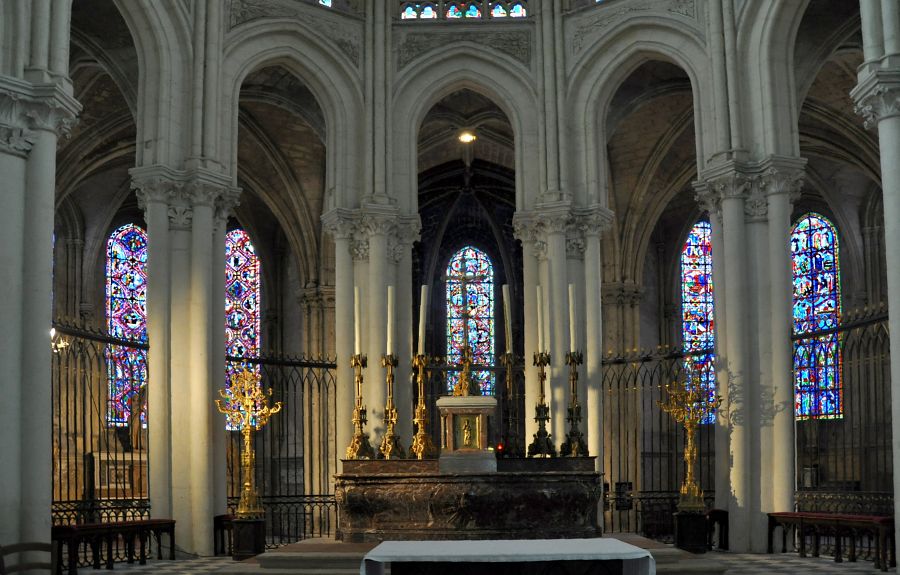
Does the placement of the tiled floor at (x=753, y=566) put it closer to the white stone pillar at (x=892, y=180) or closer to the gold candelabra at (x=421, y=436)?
the white stone pillar at (x=892, y=180)

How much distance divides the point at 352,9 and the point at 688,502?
12045 mm

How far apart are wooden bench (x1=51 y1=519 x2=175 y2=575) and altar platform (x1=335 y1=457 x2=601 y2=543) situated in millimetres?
3355

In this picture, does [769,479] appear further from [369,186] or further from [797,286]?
[797,286]

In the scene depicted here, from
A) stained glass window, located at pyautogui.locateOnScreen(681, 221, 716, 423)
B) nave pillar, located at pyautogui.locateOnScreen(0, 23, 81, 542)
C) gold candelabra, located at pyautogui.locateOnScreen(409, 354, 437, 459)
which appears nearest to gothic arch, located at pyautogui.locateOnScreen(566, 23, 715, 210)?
gold candelabra, located at pyautogui.locateOnScreen(409, 354, 437, 459)

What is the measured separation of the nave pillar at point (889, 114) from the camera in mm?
16031

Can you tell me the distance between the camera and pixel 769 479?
20.7m

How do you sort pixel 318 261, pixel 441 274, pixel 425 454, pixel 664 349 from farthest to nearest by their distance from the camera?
pixel 441 274 < pixel 318 261 < pixel 664 349 < pixel 425 454

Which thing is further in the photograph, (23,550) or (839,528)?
(839,528)

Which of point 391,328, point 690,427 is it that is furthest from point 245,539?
point 690,427

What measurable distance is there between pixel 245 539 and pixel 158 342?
12.1ft

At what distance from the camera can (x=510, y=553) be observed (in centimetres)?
1055

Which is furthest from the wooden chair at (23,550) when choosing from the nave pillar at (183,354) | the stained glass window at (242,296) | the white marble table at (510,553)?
the stained glass window at (242,296)

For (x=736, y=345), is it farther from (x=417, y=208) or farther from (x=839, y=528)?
(x=417, y=208)

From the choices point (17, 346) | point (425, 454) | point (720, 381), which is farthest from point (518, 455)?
point (17, 346)
